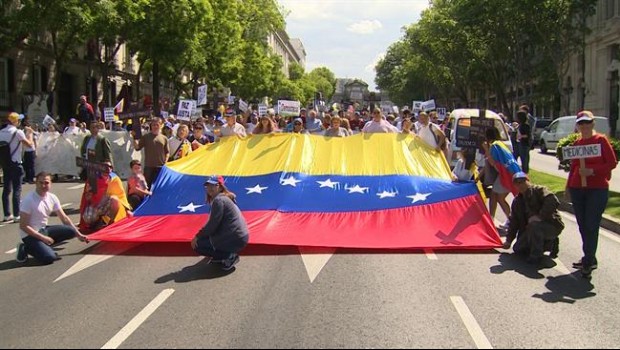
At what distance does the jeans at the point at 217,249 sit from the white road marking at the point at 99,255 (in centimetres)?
155

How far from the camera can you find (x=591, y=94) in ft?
157

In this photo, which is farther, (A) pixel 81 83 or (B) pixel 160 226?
(A) pixel 81 83

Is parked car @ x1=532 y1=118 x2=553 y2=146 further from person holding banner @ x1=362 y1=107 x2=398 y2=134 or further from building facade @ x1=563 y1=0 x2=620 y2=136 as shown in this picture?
person holding banner @ x1=362 y1=107 x2=398 y2=134

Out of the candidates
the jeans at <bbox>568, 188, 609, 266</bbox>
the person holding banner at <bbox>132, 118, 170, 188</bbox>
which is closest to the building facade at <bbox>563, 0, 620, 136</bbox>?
the person holding banner at <bbox>132, 118, 170, 188</bbox>

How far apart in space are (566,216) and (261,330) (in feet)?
28.1

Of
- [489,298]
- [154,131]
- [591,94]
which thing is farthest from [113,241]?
[591,94]

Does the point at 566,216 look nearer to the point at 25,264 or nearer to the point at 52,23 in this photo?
the point at 25,264

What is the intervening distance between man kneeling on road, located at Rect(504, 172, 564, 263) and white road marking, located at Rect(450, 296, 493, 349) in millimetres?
1945

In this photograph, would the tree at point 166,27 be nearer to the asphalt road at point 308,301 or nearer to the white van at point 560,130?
the white van at point 560,130

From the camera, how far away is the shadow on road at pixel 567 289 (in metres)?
6.60

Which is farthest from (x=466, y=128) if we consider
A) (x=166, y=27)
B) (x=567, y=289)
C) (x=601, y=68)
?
(x=601, y=68)

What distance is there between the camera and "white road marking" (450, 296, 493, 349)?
5168mm

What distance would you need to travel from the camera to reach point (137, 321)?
5801 mm

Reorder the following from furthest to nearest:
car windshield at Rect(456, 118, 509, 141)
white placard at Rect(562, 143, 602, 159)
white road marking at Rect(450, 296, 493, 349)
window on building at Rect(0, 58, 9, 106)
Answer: window on building at Rect(0, 58, 9, 106)
car windshield at Rect(456, 118, 509, 141)
white placard at Rect(562, 143, 602, 159)
white road marking at Rect(450, 296, 493, 349)
